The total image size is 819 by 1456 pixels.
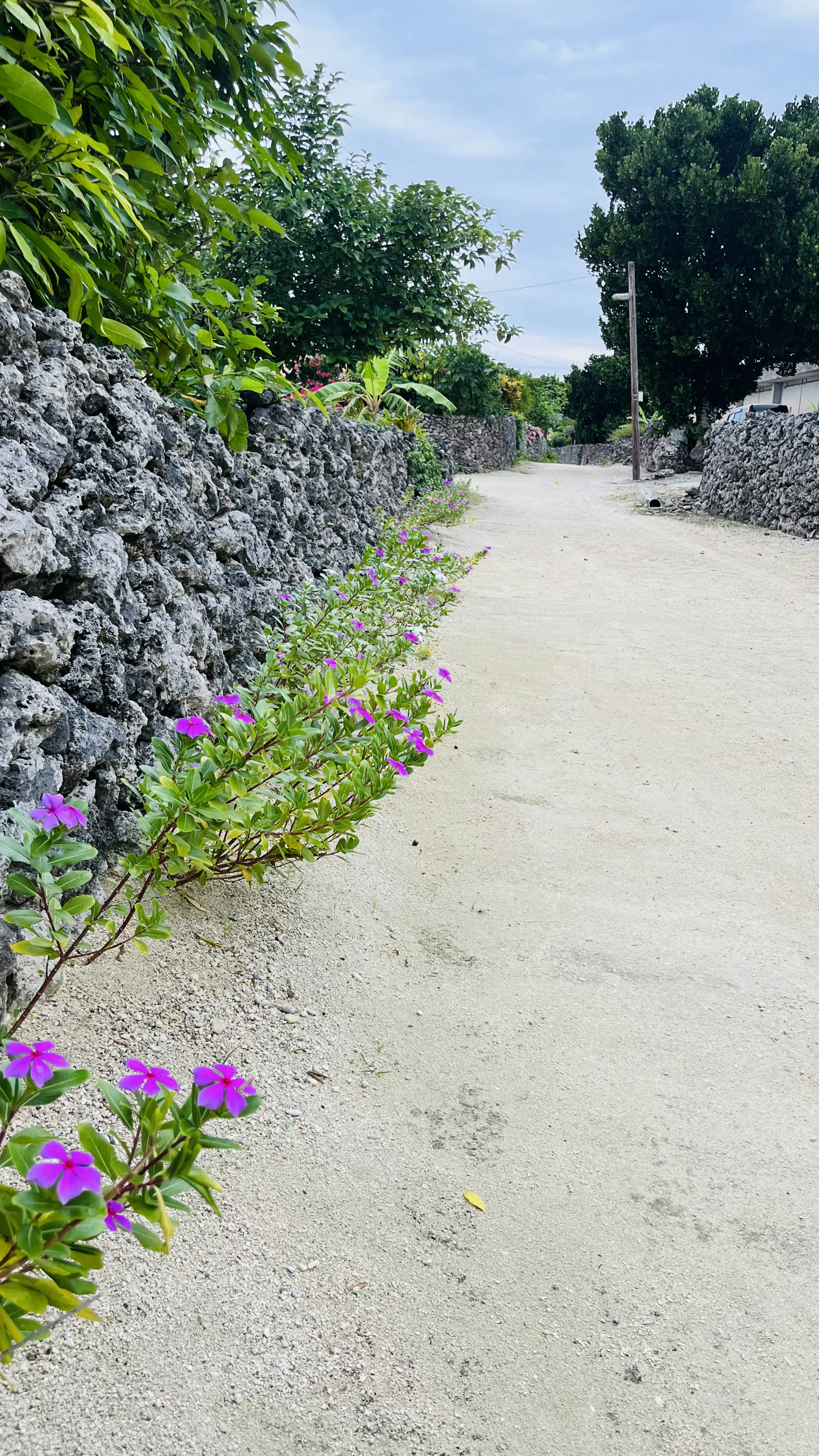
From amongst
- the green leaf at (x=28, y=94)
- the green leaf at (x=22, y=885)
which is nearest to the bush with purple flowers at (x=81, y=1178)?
the green leaf at (x=22, y=885)

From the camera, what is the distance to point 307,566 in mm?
5707

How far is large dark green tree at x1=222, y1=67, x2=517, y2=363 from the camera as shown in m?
10.4

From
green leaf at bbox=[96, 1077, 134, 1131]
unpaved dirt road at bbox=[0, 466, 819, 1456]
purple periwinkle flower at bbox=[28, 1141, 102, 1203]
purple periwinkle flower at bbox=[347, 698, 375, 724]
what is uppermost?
purple periwinkle flower at bbox=[347, 698, 375, 724]

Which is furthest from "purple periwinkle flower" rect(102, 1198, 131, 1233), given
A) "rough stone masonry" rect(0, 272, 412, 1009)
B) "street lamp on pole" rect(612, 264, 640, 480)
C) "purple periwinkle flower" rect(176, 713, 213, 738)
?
"street lamp on pole" rect(612, 264, 640, 480)

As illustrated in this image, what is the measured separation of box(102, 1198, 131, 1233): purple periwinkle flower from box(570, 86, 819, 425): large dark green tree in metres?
29.1

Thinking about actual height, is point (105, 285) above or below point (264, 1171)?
above

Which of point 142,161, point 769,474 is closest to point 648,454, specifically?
point 769,474

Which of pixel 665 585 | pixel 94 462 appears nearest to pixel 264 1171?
pixel 94 462

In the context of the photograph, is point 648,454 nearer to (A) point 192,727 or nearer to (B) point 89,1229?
(A) point 192,727

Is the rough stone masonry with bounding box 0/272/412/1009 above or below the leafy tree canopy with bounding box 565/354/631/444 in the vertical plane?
below

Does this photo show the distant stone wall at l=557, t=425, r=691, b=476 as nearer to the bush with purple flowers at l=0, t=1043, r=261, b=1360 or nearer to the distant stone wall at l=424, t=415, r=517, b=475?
the distant stone wall at l=424, t=415, r=517, b=475

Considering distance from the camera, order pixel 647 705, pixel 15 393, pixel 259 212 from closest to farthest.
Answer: pixel 15 393, pixel 259 212, pixel 647 705

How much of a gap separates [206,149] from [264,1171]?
3.64 metres

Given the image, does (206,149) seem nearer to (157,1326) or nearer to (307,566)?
(307,566)
